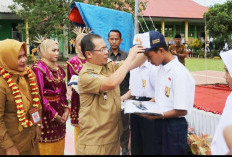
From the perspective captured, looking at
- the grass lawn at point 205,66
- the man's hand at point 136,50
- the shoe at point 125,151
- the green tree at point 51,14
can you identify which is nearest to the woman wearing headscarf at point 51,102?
the shoe at point 125,151

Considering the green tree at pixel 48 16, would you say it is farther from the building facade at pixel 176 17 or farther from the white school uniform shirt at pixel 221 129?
the white school uniform shirt at pixel 221 129

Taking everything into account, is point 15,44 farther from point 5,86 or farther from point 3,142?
point 3,142

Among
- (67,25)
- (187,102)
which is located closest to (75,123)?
(187,102)

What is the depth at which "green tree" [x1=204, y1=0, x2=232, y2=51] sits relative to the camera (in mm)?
20578

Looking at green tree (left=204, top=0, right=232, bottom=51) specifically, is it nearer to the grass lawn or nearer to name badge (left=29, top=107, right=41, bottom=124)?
the grass lawn

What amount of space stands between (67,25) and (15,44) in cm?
1352

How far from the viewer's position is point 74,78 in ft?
9.25

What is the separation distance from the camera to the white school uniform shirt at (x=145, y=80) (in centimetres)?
286

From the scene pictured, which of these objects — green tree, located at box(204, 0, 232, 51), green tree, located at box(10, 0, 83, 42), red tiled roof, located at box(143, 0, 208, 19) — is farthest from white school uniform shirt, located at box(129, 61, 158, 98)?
red tiled roof, located at box(143, 0, 208, 19)

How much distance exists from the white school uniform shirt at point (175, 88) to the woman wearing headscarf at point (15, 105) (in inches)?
45.4

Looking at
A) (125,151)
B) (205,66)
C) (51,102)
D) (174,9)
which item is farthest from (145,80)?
(174,9)

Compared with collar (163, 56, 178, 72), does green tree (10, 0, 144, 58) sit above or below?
above

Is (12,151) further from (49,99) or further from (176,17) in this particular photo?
(176,17)

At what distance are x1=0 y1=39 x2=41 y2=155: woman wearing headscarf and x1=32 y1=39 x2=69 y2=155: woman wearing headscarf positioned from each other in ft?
1.35
